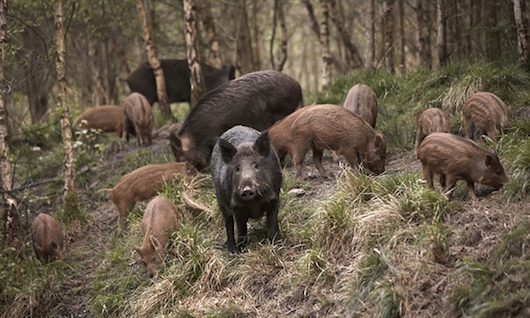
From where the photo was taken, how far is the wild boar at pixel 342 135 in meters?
9.27

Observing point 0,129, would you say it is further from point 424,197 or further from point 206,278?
point 424,197

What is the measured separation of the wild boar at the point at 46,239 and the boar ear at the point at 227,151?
10.1ft

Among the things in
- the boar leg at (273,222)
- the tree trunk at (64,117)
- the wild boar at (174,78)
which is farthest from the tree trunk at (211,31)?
the boar leg at (273,222)

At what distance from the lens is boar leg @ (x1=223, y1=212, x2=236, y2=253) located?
26.8 ft

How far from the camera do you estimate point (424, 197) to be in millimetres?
7246

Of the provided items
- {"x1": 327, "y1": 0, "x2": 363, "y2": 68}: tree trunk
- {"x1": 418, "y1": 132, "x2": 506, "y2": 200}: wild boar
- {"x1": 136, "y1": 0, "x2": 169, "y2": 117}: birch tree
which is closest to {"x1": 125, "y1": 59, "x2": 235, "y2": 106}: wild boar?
{"x1": 136, "y1": 0, "x2": 169, "y2": 117}: birch tree

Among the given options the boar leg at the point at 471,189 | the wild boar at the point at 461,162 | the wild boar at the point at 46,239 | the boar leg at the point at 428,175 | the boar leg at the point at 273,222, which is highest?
the wild boar at the point at 461,162

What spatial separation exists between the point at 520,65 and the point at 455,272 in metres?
5.31

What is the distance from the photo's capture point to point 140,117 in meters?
14.0

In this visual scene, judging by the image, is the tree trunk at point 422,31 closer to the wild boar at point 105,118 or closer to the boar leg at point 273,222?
the wild boar at point 105,118

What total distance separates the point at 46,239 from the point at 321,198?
3466 mm

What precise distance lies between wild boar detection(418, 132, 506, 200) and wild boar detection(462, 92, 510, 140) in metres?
1.49

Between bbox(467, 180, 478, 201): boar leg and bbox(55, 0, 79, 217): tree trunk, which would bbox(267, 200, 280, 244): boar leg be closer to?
bbox(467, 180, 478, 201): boar leg

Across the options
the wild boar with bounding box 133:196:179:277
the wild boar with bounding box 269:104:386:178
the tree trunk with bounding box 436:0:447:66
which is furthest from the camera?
the tree trunk with bounding box 436:0:447:66
